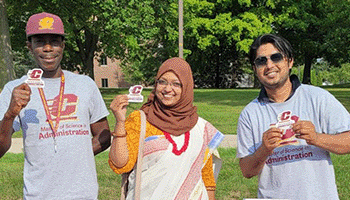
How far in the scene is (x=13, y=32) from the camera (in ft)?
111

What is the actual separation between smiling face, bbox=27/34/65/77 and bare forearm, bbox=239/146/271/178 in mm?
1365

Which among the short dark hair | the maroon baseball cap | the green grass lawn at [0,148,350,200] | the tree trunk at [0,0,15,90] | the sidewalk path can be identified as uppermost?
the maroon baseball cap

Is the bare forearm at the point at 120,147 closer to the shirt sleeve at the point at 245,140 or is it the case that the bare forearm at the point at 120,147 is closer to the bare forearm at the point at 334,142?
the shirt sleeve at the point at 245,140

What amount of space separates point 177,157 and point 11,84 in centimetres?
117

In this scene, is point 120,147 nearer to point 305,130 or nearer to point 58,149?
point 58,149

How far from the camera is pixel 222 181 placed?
7.01 m

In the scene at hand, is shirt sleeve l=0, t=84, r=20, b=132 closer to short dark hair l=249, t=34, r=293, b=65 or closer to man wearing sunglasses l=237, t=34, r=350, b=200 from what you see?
man wearing sunglasses l=237, t=34, r=350, b=200

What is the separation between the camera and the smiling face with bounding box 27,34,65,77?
121 inches

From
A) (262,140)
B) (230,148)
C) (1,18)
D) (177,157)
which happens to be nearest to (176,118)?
(177,157)

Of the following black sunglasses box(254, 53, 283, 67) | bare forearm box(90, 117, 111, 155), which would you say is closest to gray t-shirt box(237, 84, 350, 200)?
black sunglasses box(254, 53, 283, 67)

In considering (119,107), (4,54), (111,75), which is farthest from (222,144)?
(111,75)

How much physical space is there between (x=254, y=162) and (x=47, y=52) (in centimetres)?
152

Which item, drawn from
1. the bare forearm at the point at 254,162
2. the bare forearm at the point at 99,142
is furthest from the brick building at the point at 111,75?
the bare forearm at the point at 254,162

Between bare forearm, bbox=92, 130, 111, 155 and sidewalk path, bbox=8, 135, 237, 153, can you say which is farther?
sidewalk path, bbox=8, 135, 237, 153
